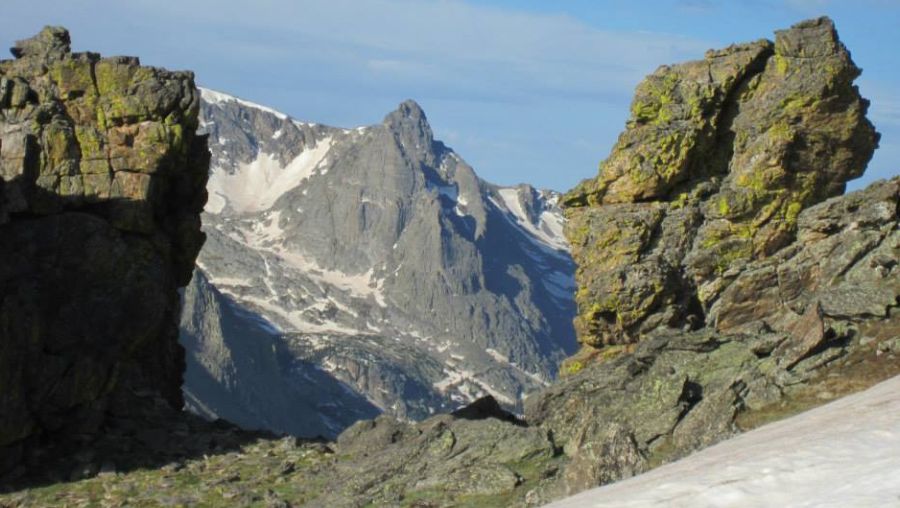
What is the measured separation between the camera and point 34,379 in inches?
2343

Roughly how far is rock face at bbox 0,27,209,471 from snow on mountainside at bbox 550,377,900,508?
128 feet

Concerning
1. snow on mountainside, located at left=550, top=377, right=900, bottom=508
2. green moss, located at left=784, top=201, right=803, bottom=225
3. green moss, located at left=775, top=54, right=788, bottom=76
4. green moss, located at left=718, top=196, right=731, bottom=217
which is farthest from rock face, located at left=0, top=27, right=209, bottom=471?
snow on mountainside, located at left=550, top=377, right=900, bottom=508

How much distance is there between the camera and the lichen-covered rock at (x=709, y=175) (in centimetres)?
6047

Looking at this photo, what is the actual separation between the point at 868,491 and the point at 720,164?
45163 millimetres

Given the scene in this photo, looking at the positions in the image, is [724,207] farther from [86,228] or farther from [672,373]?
[86,228]

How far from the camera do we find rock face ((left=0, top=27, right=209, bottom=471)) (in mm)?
59531

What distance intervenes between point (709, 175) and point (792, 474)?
4289cm

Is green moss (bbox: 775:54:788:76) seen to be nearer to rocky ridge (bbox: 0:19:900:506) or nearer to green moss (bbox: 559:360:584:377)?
rocky ridge (bbox: 0:19:900:506)

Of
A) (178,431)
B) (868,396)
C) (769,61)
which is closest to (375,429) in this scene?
(178,431)

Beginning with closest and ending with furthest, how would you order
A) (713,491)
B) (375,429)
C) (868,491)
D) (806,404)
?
1. (868,491)
2. (713,491)
3. (806,404)
4. (375,429)

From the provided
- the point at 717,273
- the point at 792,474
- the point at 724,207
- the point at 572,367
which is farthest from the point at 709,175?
the point at 792,474

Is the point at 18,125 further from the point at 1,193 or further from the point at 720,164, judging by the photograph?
the point at 720,164

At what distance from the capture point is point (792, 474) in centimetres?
2183

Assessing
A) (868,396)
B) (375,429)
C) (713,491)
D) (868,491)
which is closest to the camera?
(868,491)
